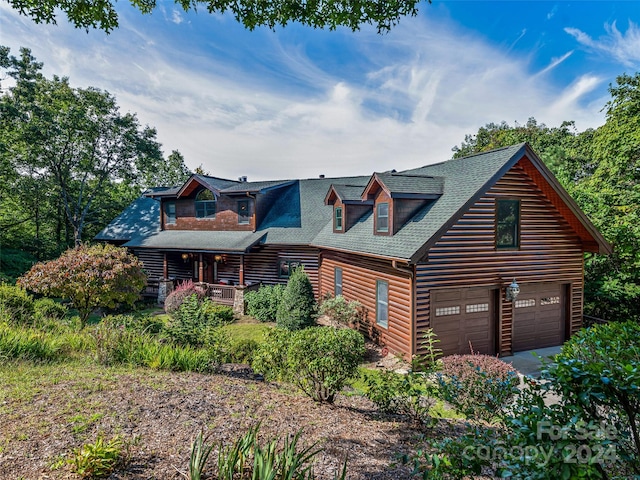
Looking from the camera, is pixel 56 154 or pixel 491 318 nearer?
pixel 491 318

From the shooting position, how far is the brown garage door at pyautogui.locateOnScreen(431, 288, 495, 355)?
9.86 meters

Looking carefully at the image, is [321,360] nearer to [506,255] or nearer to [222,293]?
[506,255]

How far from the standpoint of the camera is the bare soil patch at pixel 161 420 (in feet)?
11.3

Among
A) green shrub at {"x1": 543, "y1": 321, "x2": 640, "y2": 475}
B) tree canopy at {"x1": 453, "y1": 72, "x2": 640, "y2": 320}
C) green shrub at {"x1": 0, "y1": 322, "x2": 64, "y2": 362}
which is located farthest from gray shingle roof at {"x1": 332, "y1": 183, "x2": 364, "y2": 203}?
green shrub at {"x1": 543, "y1": 321, "x2": 640, "y2": 475}

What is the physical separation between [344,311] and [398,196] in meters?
4.83

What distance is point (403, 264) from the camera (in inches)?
385

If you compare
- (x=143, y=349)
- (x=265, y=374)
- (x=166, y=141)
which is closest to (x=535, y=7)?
(x=265, y=374)

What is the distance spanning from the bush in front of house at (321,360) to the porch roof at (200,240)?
11.2 metres

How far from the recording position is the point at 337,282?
1469 cm

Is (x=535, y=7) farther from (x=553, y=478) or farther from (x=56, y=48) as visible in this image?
(x=56, y=48)

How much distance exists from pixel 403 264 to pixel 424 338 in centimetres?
230

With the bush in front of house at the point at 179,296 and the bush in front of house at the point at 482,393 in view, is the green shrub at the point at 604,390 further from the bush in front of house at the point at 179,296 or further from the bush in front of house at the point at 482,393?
the bush in front of house at the point at 179,296

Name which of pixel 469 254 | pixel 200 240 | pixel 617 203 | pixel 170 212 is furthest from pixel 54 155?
pixel 617 203

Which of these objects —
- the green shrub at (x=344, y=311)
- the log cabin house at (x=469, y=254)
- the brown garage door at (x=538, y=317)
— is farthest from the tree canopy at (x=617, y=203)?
the green shrub at (x=344, y=311)
